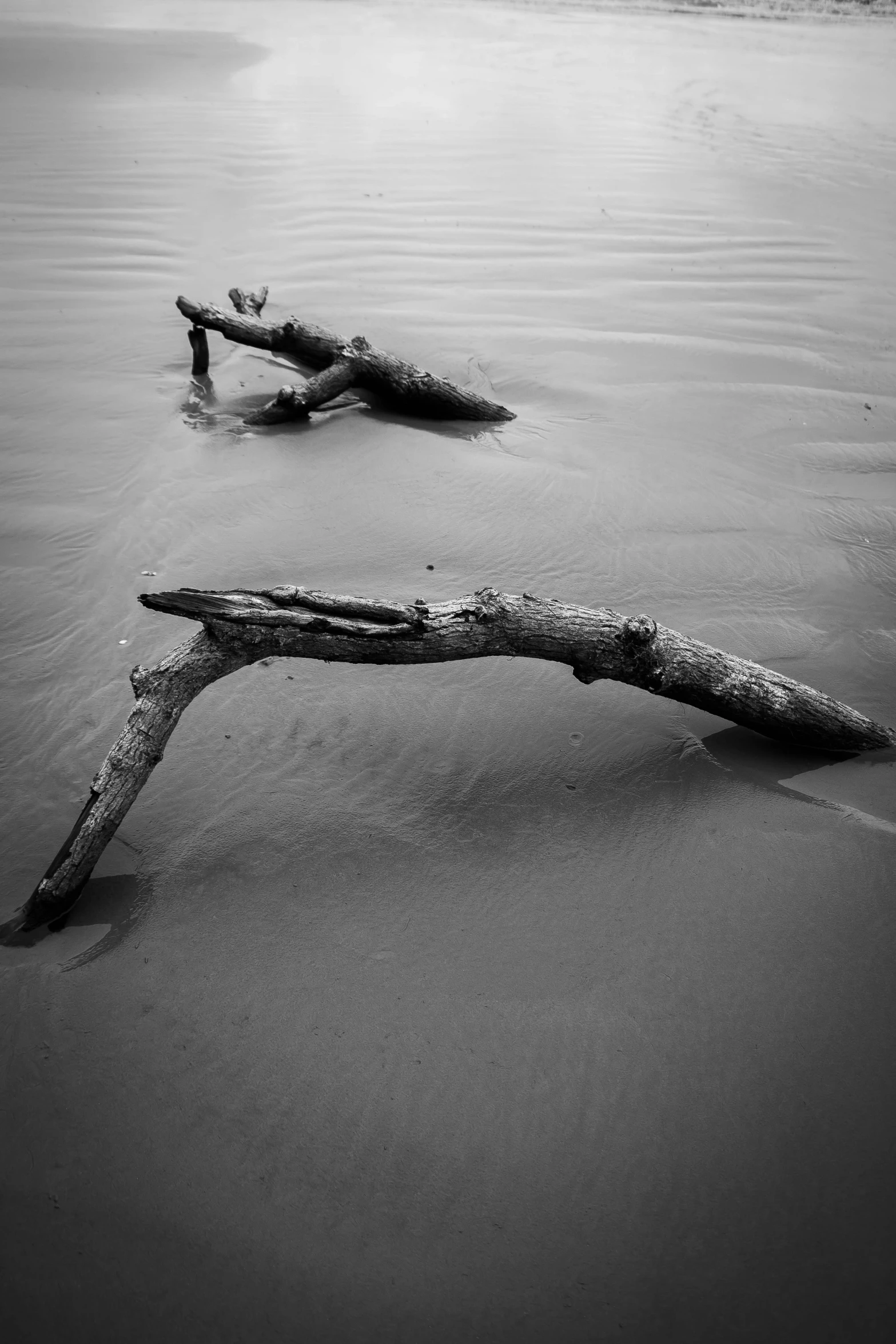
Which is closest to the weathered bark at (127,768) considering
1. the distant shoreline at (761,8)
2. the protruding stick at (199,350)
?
the protruding stick at (199,350)

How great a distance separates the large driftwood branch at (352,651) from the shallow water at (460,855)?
236 millimetres

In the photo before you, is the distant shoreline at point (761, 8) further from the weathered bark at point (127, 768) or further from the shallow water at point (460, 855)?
the weathered bark at point (127, 768)

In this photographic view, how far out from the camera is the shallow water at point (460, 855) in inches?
70.9

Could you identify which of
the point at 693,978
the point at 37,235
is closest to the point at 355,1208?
the point at 693,978

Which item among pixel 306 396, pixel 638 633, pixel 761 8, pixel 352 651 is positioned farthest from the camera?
pixel 761 8

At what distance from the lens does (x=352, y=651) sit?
238cm

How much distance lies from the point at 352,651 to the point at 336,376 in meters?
2.82

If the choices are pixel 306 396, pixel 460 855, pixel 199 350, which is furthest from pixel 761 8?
pixel 460 855

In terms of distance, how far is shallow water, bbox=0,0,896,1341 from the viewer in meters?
1.80

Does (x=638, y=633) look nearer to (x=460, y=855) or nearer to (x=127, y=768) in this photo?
(x=460, y=855)

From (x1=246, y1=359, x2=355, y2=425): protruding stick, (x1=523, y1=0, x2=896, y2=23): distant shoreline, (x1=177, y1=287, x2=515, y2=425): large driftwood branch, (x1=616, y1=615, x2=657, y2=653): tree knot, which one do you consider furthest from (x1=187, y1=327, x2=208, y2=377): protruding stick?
A: (x1=523, y1=0, x2=896, y2=23): distant shoreline

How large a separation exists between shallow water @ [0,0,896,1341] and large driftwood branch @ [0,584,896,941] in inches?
9.3

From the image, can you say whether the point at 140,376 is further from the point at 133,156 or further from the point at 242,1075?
the point at 133,156

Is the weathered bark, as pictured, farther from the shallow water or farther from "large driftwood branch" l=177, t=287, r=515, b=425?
"large driftwood branch" l=177, t=287, r=515, b=425
